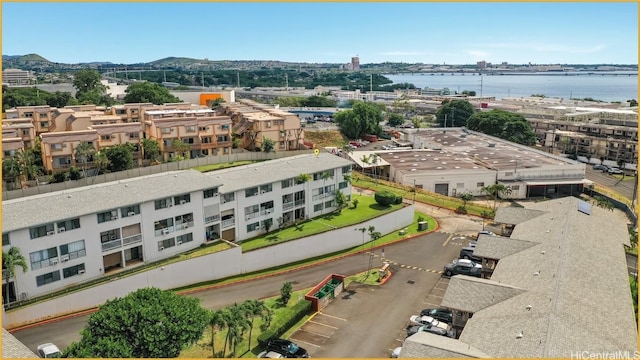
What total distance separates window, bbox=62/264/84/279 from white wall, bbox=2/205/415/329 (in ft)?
5.46

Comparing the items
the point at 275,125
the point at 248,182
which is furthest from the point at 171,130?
the point at 248,182

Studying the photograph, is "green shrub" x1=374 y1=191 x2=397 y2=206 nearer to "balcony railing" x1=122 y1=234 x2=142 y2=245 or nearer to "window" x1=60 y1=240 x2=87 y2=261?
"balcony railing" x1=122 y1=234 x2=142 y2=245

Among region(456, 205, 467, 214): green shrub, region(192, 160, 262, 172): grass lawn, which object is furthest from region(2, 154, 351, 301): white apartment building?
region(456, 205, 467, 214): green shrub

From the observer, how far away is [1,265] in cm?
3034

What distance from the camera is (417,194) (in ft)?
220

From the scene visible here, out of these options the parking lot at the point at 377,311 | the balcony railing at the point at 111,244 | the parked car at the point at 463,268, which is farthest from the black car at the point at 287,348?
the parked car at the point at 463,268

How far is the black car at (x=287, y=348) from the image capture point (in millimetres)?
29516

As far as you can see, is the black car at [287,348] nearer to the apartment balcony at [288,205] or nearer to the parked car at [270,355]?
the parked car at [270,355]

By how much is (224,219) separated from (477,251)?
69.4 ft

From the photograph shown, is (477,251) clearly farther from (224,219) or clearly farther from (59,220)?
(59,220)

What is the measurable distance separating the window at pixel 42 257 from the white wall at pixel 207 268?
2505mm

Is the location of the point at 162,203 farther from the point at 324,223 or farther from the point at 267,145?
the point at 267,145

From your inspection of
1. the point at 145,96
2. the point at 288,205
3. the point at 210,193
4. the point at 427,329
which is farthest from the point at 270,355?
the point at 145,96

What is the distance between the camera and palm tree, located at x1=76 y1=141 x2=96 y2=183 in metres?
57.0
